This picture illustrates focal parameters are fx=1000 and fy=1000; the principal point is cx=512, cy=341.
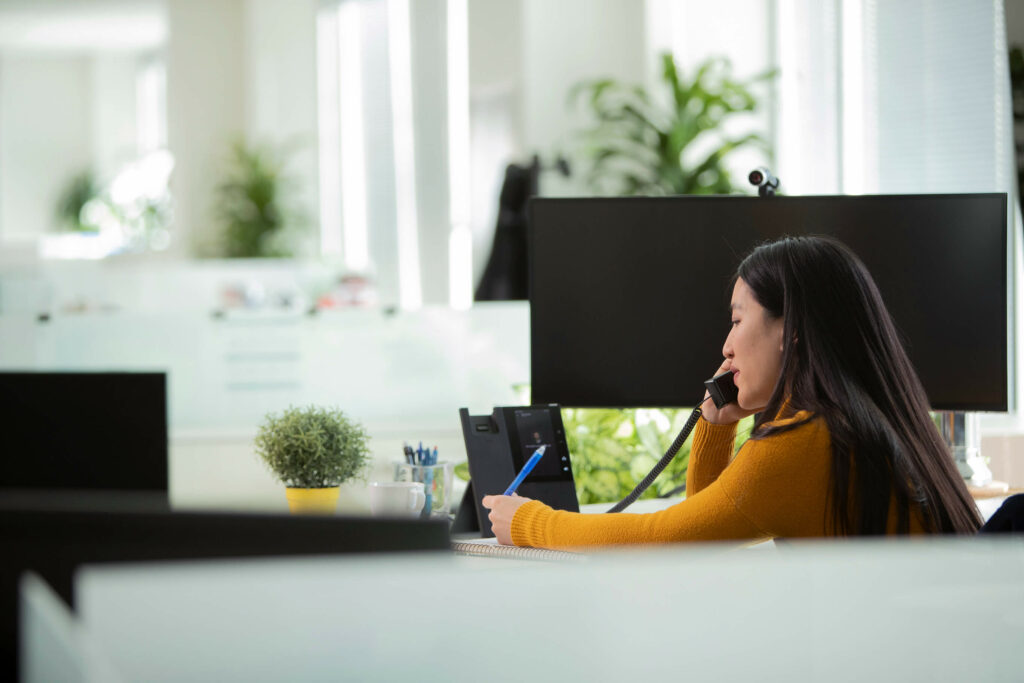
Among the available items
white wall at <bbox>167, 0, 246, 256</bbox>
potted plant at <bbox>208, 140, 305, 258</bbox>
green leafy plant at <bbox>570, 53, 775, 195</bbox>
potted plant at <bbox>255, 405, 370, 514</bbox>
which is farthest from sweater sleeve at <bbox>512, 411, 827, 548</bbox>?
white wall at <bbox>167, 0, 246, 256</bbox>

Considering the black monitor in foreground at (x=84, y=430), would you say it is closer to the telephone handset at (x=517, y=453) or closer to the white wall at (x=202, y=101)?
the telephone handset at (x=517, y=453)

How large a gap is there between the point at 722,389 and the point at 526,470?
1.10ft

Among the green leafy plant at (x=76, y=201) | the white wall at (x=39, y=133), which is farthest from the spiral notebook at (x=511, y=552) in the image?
the white wall at (x=39, y=133)

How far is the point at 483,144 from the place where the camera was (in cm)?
592

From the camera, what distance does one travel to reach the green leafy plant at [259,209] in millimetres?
7512

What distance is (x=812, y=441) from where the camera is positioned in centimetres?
119

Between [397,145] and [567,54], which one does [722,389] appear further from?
[397,145]

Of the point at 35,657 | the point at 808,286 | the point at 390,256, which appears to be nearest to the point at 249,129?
the point at 390,256

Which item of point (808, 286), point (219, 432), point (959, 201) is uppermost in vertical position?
point (959, 201)

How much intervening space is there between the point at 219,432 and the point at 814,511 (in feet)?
8.38

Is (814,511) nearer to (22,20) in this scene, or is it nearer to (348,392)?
A: (348,392)

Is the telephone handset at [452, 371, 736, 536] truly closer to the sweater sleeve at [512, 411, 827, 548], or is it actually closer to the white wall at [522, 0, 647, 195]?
the sweater sleeve at [512, 411, 827, 548]

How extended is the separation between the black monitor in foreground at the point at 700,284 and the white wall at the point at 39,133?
32.6 feet

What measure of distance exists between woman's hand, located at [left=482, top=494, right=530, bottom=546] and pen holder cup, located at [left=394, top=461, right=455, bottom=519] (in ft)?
0.70
